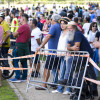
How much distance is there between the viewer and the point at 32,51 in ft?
36.6

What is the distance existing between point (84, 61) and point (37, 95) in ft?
4.88

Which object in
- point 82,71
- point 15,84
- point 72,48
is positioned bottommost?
point 15,84

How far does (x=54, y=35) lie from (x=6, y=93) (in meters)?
1.98

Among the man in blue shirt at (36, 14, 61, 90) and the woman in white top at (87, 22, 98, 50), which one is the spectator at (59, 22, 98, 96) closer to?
the man in blue shirt at (36, 14, 61, 90)

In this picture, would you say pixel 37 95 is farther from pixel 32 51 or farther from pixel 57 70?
pixel 32 51

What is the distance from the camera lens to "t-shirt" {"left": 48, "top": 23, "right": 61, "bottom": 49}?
9.12 m

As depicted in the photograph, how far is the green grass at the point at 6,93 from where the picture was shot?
27.4 feet

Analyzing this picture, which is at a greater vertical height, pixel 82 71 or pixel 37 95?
pixel 82 71

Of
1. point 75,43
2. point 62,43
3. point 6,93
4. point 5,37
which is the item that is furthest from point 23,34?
point 75,43

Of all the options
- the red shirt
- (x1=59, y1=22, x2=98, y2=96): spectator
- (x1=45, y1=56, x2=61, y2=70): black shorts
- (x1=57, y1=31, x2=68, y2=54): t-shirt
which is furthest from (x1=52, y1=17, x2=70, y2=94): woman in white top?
the red shirt

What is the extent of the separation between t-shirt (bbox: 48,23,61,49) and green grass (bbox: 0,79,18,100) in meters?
1.60

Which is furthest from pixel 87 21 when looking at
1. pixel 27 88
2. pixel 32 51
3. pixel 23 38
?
pixel 27 88

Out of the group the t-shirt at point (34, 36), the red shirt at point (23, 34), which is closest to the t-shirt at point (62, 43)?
the red shirt at point (23, 34)

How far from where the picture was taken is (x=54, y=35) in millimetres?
9180
